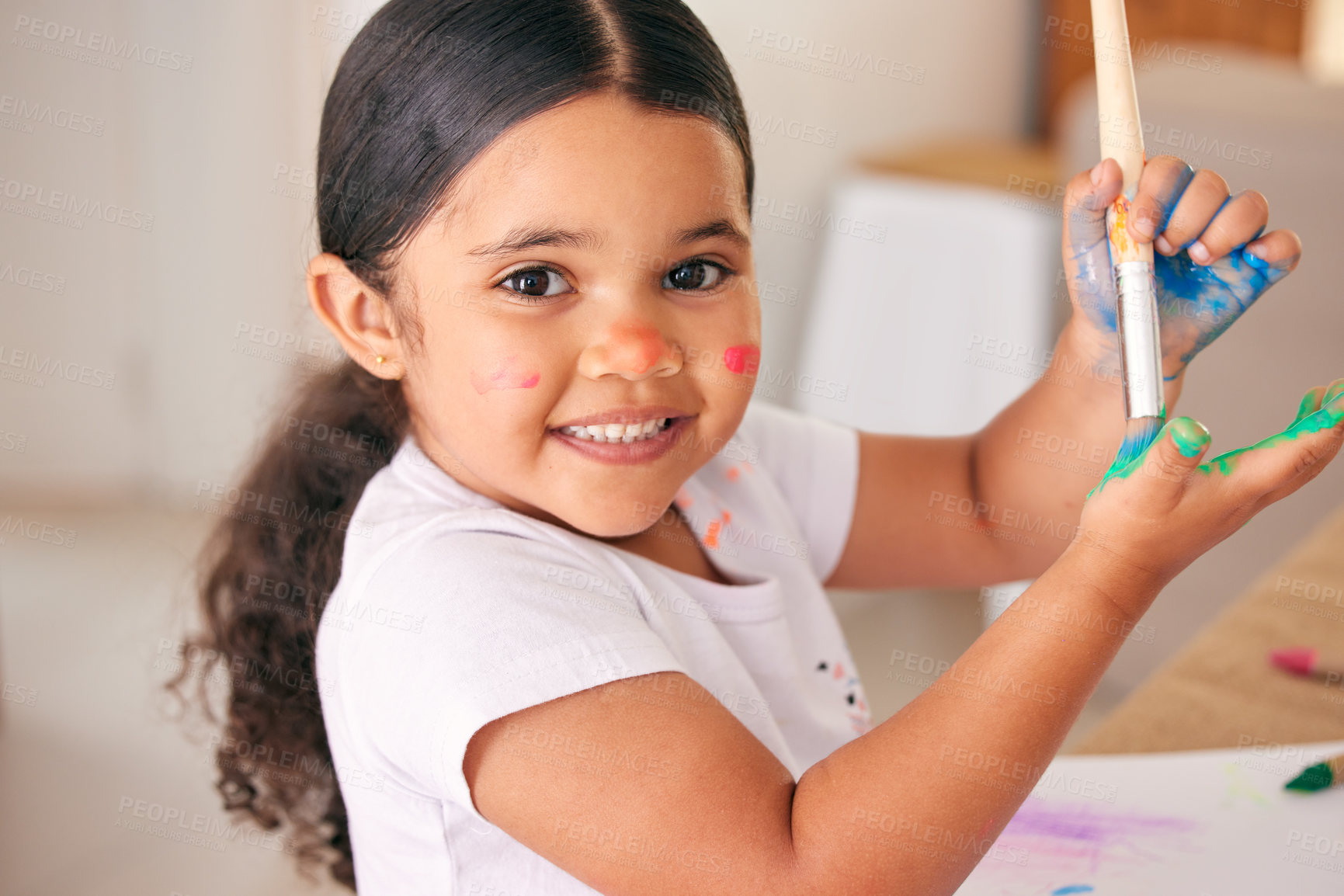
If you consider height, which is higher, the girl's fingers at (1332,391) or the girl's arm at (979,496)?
the girl's fingers at (1332,391)

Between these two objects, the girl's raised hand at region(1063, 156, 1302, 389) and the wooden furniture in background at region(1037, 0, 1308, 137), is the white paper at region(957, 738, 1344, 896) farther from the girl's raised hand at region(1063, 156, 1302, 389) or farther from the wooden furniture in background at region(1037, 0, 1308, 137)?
the wooden furniture in background at region(1037, 0, 1308, 137)

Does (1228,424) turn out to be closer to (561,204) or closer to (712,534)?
(712,534)

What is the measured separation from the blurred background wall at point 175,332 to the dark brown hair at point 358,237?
0.50m

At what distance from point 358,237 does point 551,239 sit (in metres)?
0.17

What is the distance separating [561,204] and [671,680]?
26 centimetres

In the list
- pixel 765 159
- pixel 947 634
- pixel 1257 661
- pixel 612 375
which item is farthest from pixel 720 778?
pixel 765 159

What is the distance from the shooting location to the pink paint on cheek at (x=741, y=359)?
708 mm

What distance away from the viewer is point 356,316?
2.49ft

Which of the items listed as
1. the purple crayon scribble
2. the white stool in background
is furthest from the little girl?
the white stool in background

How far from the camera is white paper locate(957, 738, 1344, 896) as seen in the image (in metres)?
0.69

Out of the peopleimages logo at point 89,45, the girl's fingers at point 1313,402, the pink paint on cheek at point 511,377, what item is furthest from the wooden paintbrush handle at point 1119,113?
the peopleimages logo at point 89,45

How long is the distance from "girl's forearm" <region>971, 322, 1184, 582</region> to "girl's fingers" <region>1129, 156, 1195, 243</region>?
0.17 meters

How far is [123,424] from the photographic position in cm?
193

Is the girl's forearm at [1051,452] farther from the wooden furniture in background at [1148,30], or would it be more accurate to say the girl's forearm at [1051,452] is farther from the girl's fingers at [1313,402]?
the wooden furniture in background at [1148,30]
